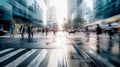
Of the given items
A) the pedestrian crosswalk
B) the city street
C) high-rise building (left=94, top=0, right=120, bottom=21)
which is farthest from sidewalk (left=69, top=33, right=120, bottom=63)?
high-rise building (left=94, top=0, right=120, bottom=21)

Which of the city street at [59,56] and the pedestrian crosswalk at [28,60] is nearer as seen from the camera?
the pedestrian crosswalk at [28,60]

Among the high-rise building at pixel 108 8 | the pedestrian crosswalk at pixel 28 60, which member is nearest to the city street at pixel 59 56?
the pedestrian crosswalk at pixel 28 60

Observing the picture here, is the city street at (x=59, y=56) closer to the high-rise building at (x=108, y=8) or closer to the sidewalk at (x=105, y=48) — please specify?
the sidewalk at (x=105, y=48)

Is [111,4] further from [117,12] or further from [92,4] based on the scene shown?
[92,4]

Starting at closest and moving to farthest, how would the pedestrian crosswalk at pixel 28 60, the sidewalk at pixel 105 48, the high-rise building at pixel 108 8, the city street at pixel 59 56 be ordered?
the pedestrian crosswalk at pixel 28 60, the city street at pixel 59 56, the sidewalk at pixel 105 48, the high-rise building at pixel 108 8

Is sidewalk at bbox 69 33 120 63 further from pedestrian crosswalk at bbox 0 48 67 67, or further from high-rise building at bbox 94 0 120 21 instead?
high-rise building at bbox 94 0 120 21

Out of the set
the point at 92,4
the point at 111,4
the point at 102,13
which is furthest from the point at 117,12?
the point at 92,4

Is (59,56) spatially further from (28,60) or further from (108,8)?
(108,8)

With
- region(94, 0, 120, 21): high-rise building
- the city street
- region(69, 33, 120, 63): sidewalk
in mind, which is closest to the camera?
the city street

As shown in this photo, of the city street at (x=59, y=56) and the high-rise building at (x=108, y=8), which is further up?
the high-rise building at (x=108, y=8)

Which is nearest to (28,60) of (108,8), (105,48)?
(105,48)

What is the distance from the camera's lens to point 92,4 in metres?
101

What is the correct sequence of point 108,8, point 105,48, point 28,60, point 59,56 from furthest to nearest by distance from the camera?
point 108,8 < point 105,48 < point 59,56 < point 28,60

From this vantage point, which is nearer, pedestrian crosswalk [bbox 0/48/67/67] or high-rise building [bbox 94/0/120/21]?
pedestrian crosswalk [bbox 0/48/67/67]
